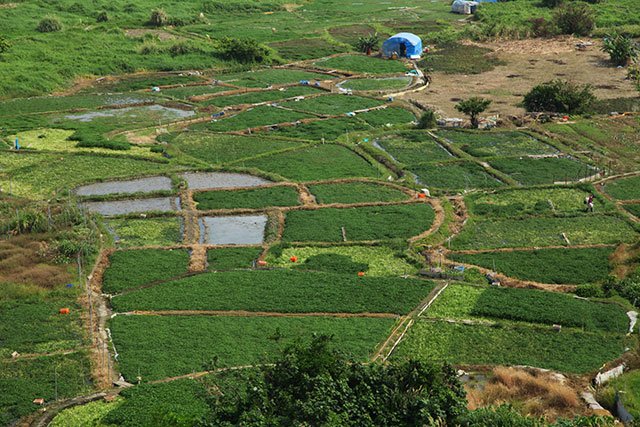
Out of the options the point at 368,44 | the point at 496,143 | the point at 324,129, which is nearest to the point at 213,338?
the point at 324,129

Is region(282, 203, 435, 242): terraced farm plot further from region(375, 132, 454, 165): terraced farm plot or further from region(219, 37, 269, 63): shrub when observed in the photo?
region(219, 37, 269, 63): shrub

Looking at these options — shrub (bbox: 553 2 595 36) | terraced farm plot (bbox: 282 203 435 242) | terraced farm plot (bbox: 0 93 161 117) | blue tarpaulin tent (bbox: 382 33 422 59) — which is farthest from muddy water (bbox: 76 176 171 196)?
shrub (bbox: 553 2 595 36)

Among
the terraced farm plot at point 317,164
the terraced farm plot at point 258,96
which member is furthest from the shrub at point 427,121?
the terraced farm plot at point 258,96

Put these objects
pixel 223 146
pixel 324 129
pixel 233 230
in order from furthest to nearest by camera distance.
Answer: pixel 324 129
pixel 223 146
pixel 233 230

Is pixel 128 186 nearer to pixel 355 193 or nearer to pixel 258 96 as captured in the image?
pixel 355 193

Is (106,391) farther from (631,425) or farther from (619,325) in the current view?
(619,325)

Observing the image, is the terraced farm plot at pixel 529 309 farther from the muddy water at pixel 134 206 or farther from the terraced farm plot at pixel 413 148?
the terraced farm plot at pixel 413 148
